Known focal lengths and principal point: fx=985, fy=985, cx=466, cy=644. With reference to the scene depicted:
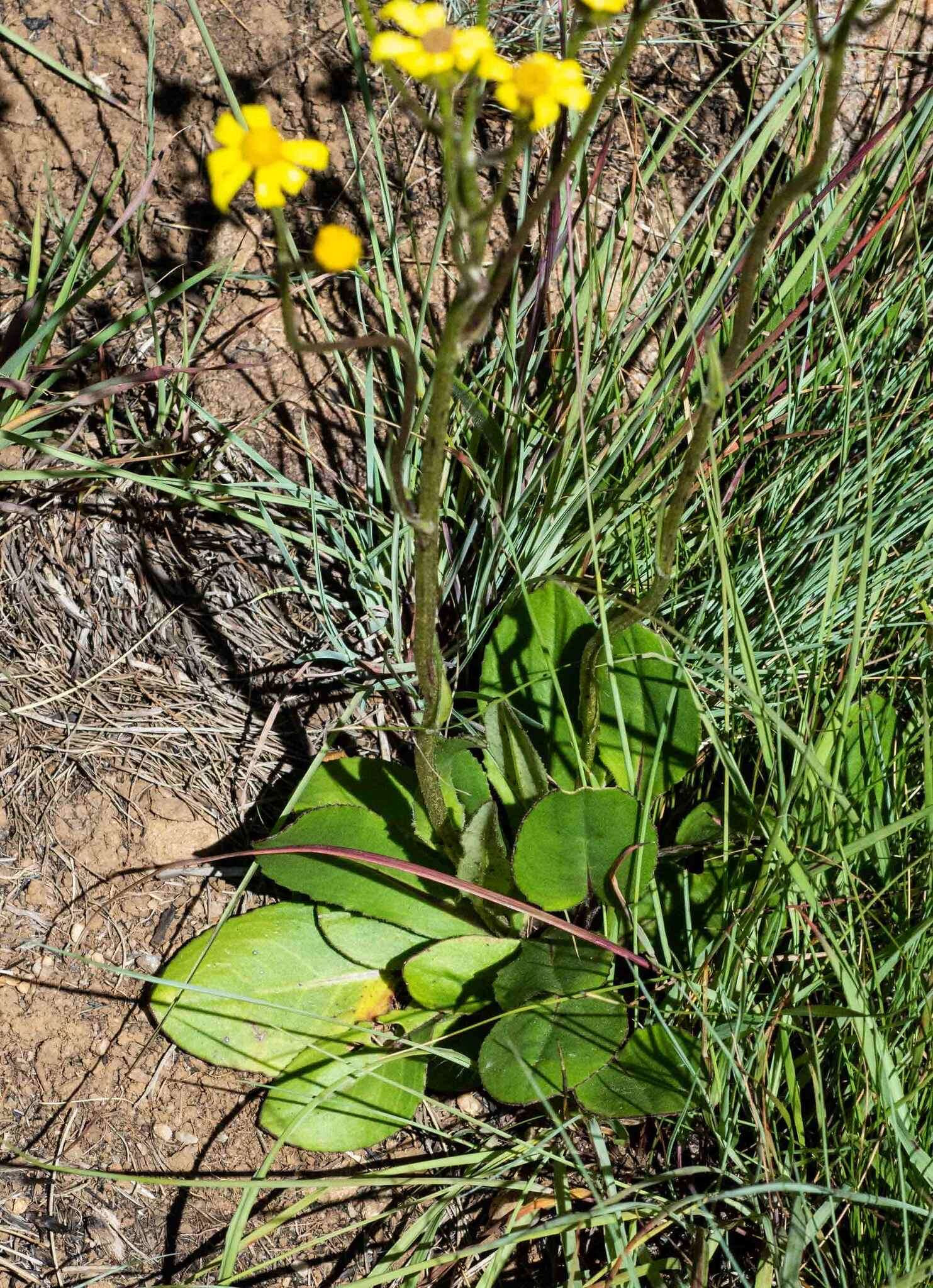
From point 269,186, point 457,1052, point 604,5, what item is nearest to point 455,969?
point 457,1052

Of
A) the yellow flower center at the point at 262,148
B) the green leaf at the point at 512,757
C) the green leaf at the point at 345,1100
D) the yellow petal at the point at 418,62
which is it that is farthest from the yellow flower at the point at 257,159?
the green leaf at the point at 345,1100

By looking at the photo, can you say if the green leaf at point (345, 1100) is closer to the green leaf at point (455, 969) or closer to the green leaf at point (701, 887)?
the green leaf at point (455, 969)

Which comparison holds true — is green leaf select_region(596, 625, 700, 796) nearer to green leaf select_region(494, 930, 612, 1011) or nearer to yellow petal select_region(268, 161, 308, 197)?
green leaf select_region(494, 930, 612, 1011)

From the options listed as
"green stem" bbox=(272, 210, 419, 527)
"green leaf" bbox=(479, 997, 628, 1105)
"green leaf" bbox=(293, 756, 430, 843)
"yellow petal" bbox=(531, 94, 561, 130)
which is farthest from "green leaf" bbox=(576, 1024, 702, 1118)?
"yellow petal" bbox=(531, 94, 561, 130)

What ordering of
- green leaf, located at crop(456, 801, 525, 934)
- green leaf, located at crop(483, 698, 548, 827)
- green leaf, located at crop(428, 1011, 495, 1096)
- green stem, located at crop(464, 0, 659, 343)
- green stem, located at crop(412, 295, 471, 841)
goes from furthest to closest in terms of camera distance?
green leaf, located at crop(428, 1011, 495, 1096) < green leaf, located at crop(483, 698, 548, 827) < green leaf, located at crop(456, 801, 525, 934) < green stem, located at crop(412, 295, 471, 841) < green stem, located at crop(464, 0, 659, 343)

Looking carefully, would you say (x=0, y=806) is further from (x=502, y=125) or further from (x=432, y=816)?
(x=502, y=125)

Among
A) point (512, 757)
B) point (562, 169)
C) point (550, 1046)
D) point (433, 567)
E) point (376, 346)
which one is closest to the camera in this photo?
point (562, 169)

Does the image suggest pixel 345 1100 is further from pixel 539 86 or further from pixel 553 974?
pixel 539 86
